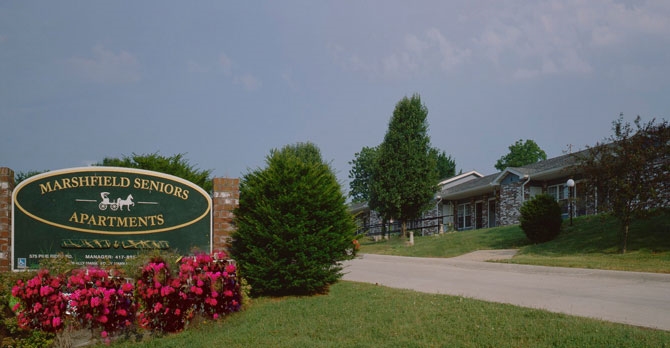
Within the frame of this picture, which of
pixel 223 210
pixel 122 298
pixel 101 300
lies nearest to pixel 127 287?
pixel 122 298

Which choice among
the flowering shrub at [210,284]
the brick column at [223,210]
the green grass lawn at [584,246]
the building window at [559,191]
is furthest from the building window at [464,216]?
the flowering shrub at [210,284]

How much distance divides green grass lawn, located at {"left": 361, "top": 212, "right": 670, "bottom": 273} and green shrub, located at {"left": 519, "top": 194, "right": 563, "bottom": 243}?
40 centimetres

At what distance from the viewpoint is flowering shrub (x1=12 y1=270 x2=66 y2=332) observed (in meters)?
7.24

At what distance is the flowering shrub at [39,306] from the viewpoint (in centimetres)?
724

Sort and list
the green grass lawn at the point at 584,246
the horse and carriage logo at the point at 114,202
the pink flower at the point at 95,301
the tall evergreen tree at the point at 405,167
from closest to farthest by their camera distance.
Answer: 1. the pink flower at the point at 95,301
2. the horse and carriage logo at the point at 114,202
3. the green grass lawn at the point at 584,246
4. the tall evergreen tree at the point at 405,167

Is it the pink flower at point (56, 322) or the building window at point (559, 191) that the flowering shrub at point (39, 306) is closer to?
the pink flower at point (56, 322)

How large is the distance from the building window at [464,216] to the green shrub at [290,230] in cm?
2911

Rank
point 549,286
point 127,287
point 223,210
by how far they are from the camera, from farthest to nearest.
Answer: point 549,286 → point 223,210 → point 127,287

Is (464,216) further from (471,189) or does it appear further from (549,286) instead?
(549,286)

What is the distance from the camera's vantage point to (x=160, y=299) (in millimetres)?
7582

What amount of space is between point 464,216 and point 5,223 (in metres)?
33.1

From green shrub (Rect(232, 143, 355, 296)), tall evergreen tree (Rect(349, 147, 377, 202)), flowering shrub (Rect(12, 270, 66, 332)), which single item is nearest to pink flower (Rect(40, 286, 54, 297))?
flowering shrub (Rect(12, 270, 66, 332))

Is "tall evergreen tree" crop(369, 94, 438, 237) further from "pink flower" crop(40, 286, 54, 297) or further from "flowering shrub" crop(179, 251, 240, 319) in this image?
"pink flower" crop(40, 286, 54, 297)

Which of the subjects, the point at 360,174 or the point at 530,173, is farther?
the point at 360,174
